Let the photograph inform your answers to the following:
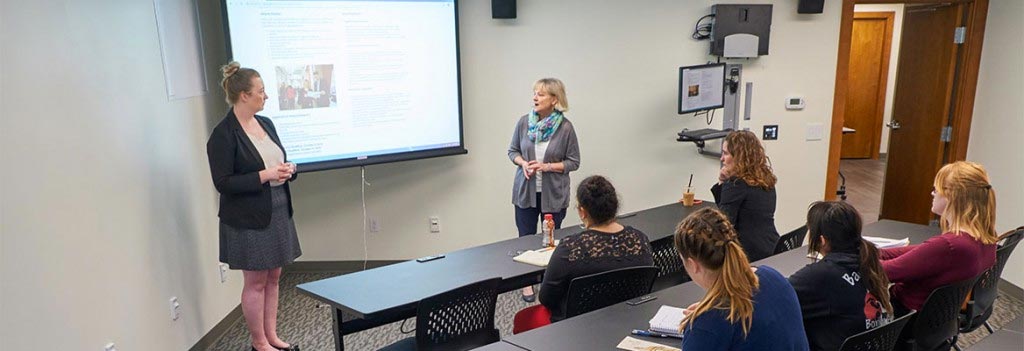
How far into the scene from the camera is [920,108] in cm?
533

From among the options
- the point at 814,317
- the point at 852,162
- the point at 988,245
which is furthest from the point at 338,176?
the point at 852,162

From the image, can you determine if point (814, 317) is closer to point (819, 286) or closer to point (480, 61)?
point (819, 286)

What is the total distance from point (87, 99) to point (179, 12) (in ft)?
3.41

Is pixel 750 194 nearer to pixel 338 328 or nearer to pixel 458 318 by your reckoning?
pixel 458 318

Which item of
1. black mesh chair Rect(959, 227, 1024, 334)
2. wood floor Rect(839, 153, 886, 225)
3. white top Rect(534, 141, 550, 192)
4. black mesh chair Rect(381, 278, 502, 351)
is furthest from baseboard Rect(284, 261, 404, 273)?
wood floor Rect(839, 153, 886, 225)

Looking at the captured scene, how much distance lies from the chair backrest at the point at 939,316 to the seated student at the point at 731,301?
1.14m

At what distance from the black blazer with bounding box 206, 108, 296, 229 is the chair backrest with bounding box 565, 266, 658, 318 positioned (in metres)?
1.61

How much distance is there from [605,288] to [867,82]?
26.8 ft

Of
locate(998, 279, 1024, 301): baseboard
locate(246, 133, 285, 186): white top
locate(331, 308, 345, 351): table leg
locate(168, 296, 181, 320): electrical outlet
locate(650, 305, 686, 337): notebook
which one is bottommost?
locate(998, 279, 1024, 301): baseboard

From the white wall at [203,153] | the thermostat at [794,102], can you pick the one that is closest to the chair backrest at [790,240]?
the white wall at [203,153]

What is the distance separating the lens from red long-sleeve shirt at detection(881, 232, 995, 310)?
8.40 ft

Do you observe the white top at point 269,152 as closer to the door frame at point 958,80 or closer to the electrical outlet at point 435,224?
the electrical outlet at point 435,224

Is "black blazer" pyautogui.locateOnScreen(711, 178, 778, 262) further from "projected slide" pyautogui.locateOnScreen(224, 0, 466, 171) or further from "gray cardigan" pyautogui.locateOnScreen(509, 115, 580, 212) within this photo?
"projected slide" pyautogui.locateOnScreen(224, 0, 466, 171)

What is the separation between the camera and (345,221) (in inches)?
192
